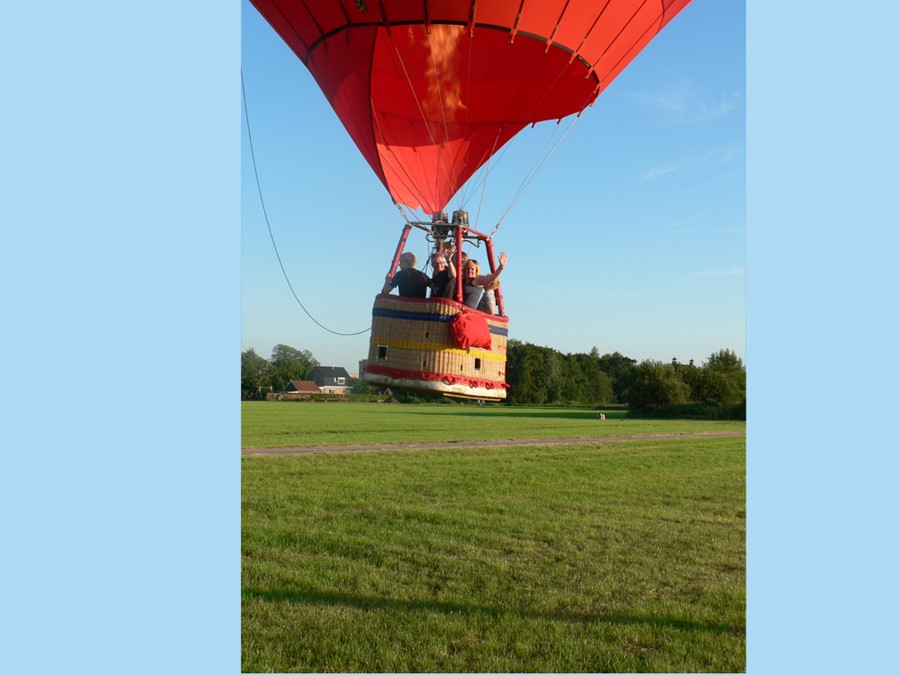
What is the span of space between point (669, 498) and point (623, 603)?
3927 mm

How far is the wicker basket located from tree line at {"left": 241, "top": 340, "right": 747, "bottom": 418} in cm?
23

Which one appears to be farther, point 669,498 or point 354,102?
point 669,498

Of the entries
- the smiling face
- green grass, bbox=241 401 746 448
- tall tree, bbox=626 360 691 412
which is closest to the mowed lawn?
tall tree, bbox=626 360 691 412

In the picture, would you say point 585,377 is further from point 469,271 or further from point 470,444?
point 470,444

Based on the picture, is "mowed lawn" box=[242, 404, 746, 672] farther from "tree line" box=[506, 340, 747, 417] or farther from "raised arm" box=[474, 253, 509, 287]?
"raised arm" box=[474, 253, 509, 287]

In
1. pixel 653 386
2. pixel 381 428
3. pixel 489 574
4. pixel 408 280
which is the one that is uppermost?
pixel 408 280

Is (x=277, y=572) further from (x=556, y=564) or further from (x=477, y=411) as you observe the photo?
(x=477, y=411)

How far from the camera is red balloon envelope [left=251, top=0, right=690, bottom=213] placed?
373 cm

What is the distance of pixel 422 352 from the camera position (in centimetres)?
323

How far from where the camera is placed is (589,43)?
404cm

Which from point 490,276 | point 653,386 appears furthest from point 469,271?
point 653,386

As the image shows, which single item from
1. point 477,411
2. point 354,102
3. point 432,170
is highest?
point 354,102

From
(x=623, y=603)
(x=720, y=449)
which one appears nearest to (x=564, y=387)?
(x=623, y=603)

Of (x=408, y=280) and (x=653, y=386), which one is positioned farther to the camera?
(x=653, y=386)
